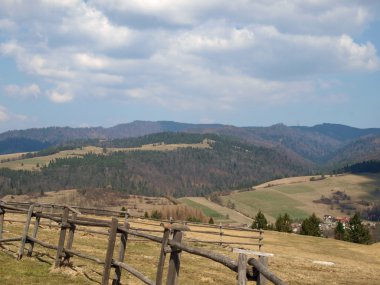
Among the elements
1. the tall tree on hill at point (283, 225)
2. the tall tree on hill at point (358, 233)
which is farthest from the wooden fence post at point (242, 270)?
the tall tree on hill at point (358, 233)

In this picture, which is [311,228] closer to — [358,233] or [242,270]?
[358,233]

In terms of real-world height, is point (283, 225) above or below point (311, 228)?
below

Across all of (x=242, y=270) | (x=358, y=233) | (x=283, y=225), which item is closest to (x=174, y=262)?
(x=242, y=270)

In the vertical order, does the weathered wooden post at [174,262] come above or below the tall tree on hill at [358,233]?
above

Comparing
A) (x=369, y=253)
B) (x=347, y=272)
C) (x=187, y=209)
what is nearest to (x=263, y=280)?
(x=347, y=272)

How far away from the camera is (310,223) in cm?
7888

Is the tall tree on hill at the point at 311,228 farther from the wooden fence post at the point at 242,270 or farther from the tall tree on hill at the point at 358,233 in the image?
the wooden fence post at the point at 242,270

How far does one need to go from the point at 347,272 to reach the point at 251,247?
12836 mm

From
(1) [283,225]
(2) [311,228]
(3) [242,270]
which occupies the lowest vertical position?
(1) [283,225]

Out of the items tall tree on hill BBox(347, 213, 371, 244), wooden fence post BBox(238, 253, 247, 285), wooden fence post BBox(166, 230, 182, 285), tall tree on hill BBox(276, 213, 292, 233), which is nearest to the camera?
wooden fence post BBox(238, 253, 247, 285)

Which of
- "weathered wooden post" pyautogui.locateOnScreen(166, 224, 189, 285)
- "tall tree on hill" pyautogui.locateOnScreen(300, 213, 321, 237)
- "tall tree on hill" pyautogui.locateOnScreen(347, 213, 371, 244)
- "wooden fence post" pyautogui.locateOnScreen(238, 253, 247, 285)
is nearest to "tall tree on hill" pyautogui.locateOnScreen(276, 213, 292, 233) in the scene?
"tall tree on hill" pyautogui.locateOnScreen(300, 213, 321, 237)

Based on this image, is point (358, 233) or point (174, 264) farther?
point (358, 233)

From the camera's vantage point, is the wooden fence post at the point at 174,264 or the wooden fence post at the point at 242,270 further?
the wooden fence post at the point at 174,264

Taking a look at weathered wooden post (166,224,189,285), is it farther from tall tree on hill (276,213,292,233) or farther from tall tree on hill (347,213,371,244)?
→ tall tree on hill (347,213,371,244)
